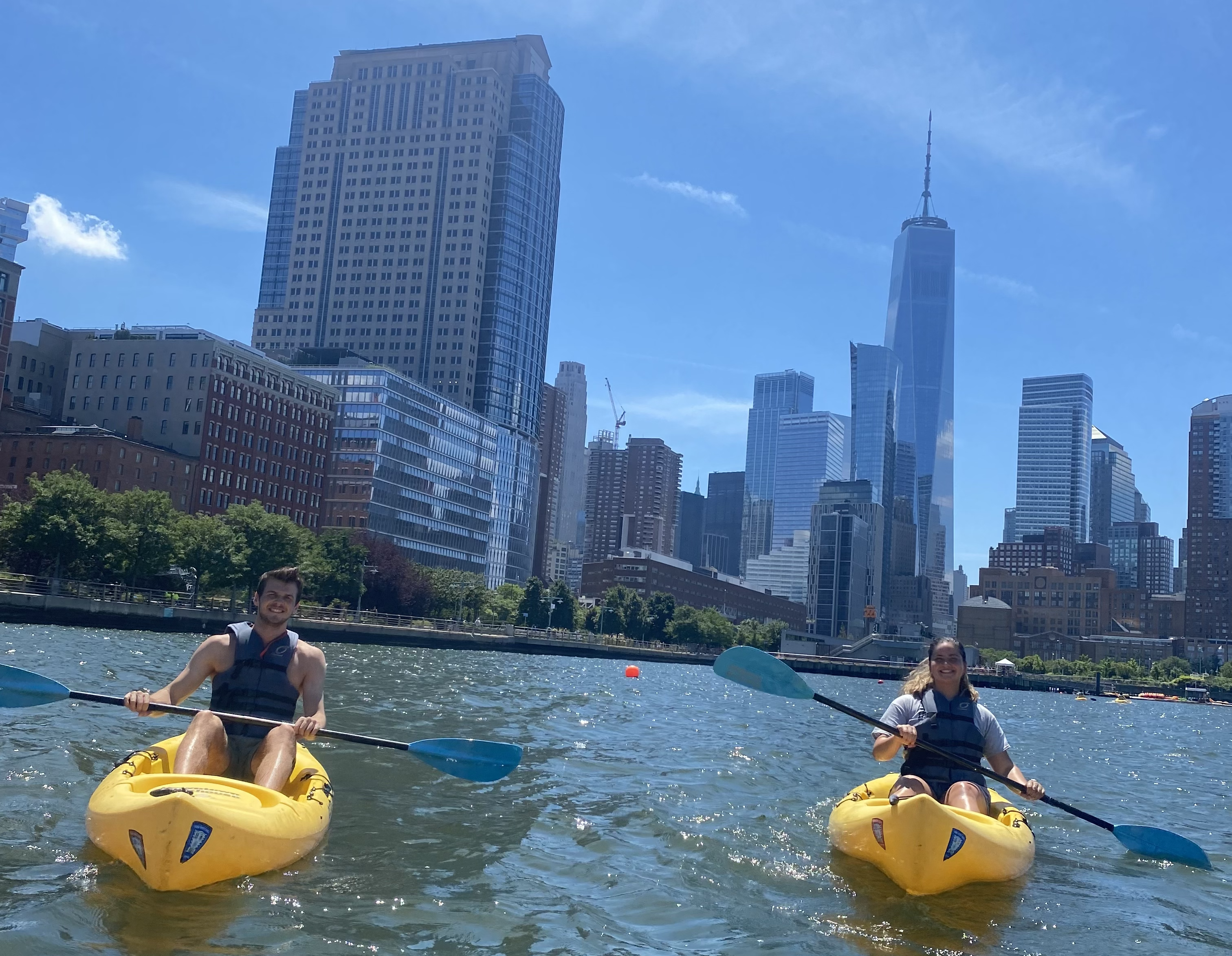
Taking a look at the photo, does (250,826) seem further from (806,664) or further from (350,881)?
(806,664)

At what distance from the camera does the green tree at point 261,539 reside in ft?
245

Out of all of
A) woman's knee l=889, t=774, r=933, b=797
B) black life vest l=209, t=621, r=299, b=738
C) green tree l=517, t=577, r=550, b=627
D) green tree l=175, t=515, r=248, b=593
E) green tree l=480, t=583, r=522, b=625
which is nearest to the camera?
black life vest l=209, t=621, r=299, b=738

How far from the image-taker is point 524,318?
7623 inches

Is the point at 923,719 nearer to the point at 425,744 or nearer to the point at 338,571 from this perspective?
the point at 425,744

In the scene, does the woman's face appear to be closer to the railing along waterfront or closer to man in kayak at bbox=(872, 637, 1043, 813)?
man in kayak at bbox=(872, 637, 1043, 813)

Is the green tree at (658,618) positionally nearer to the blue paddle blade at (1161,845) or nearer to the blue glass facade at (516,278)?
the blue glass facade at (516,278)

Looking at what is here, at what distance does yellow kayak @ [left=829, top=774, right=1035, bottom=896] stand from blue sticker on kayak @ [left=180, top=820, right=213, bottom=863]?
563 cm

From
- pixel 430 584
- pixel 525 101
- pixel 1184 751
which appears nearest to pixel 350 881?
pixel 1184 751

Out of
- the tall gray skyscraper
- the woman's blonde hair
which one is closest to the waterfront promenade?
the woman's blonde hair

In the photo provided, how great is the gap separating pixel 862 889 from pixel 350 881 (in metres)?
4.38

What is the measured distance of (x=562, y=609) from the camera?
448ft

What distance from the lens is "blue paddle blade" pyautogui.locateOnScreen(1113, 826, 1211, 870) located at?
11758mm

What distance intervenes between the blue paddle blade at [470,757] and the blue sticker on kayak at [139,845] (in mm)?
3221

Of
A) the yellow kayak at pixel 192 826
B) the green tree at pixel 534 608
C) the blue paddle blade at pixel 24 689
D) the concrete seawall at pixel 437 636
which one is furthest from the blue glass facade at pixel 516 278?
the yellow kayak at pixel 192 826
